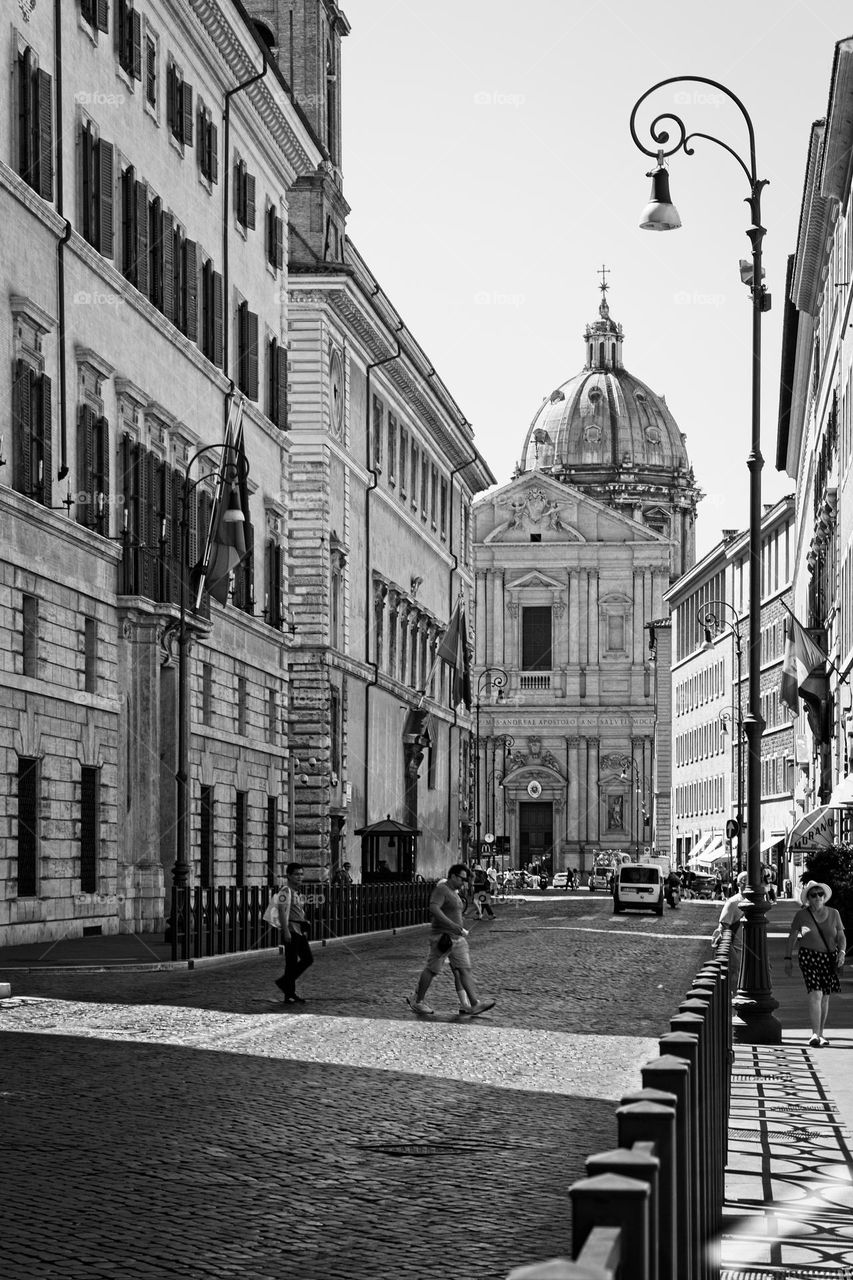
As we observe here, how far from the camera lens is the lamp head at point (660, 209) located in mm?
22422

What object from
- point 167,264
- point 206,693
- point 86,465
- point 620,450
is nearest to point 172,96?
point 167,264

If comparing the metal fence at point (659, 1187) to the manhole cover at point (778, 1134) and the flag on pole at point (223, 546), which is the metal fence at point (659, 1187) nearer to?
the manhole cover at point (778, 1134)

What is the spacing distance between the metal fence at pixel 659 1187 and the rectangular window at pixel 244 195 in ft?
127

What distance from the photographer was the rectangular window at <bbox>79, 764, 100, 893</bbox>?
3384 centimetres

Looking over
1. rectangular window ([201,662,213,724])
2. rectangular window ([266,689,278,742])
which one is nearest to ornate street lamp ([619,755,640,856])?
rectangular window ([266,689,278,742])

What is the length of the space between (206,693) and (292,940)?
18.9 metres

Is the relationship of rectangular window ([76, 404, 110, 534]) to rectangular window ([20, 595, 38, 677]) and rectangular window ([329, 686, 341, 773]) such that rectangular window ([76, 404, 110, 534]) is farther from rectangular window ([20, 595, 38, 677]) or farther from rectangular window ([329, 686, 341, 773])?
rectangular window ([329, 686, 341, 773])

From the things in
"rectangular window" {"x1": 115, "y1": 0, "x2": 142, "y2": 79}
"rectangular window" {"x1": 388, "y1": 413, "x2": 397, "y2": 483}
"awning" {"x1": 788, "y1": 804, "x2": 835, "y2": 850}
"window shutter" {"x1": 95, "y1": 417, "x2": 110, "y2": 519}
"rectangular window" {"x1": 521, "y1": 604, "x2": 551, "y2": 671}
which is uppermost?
"rectangular window" {"x1": 115, "y1": 0, "x2": 142, "y2": 79}

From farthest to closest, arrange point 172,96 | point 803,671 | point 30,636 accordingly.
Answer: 1. point 803,671
2. point 172,96
3. point 30,636

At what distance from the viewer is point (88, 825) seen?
3434 centimetres

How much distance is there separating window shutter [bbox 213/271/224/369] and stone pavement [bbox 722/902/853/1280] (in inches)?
1075

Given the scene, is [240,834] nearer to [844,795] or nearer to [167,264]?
[167,264]

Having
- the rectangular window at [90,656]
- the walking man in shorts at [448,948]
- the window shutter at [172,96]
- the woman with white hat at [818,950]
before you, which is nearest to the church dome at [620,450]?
the window shutter at [172,96]

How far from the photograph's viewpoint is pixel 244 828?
45688 millimetres
